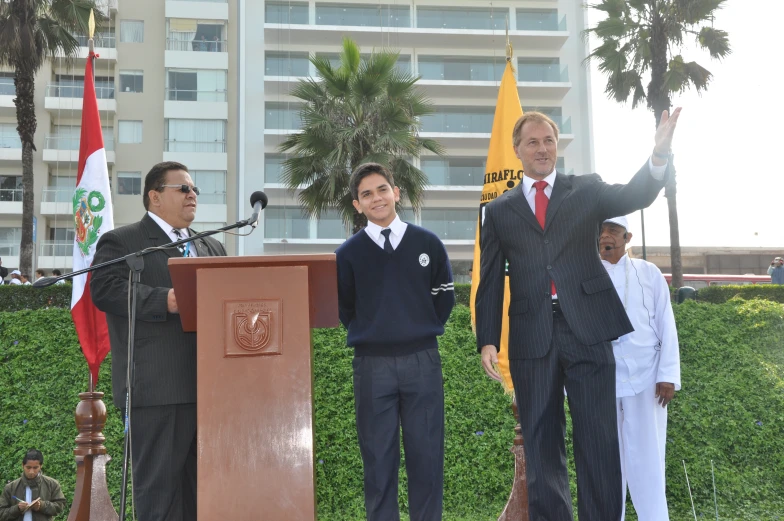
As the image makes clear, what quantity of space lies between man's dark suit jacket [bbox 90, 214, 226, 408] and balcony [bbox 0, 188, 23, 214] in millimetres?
33421

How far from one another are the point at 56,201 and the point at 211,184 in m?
6.91

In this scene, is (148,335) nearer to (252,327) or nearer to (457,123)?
(252,327)

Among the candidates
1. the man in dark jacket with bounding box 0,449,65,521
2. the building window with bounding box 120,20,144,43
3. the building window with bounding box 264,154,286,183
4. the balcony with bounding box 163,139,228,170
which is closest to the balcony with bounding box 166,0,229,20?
the building window with bounding box 120,20,144,43

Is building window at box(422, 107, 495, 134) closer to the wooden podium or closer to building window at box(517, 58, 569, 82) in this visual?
building window at box(517, 58, 569, 82)

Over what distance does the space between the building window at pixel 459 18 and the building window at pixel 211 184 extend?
12449mm

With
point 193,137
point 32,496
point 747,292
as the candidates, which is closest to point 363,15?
point 193,137

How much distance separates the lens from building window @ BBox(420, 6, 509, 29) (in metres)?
37.0

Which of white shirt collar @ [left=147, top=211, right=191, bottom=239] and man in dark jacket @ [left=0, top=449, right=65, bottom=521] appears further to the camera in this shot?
man in dark jacket @ [left=0, top=449, right=65, bottom=521]

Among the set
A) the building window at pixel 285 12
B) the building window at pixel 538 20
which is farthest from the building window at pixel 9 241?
the building window at pixel 538 20

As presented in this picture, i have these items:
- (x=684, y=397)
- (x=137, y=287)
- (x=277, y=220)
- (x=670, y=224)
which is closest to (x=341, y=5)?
(x=277, y=220)

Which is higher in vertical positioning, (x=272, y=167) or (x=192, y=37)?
(x=192, y=37)

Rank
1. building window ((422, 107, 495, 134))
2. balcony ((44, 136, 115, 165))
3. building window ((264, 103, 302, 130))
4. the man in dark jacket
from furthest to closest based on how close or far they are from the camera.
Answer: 1. building window ((422, 107, 495, 134))
2. building window ((264, 103, 302, 130))
3. balcony ((44, 136, 115, 165))
4. the man in dark jacket

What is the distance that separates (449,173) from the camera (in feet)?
115

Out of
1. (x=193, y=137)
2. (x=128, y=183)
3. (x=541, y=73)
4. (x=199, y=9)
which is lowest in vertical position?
(x=128, y=183)
